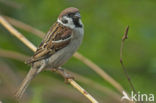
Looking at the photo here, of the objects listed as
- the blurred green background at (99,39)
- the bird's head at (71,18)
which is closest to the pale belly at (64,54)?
the bird's head at (71,18)

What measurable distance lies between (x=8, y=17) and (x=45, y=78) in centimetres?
107

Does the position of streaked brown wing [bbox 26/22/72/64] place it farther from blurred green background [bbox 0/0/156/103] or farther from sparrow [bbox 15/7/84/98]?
blurred green background [bbox 0/0/156/103]

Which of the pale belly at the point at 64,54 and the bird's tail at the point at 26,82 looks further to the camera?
the pale belly at the point at 64,54

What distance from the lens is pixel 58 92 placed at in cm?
596

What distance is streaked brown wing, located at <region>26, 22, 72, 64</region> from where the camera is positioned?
5.02m

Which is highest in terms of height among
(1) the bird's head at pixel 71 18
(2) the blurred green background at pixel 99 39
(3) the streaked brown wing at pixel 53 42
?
(1) the bird's head at pixel 71 18

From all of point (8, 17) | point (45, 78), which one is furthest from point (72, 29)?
point (45, 78)

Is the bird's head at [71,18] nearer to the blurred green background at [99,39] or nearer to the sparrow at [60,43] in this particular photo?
the sparrow at [60,43]

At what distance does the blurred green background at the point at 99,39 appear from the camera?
596cm

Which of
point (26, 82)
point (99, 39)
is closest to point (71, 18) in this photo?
point (26, 82)

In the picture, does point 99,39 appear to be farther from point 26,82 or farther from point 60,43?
point 26,82

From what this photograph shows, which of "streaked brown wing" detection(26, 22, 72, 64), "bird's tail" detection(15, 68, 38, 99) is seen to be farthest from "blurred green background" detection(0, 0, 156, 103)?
"bird's tail" detection(15, 68, 38, 99)

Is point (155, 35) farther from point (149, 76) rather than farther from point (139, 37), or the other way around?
point (149, 76)

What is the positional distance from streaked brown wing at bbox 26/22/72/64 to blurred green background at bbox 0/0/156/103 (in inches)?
33.3
